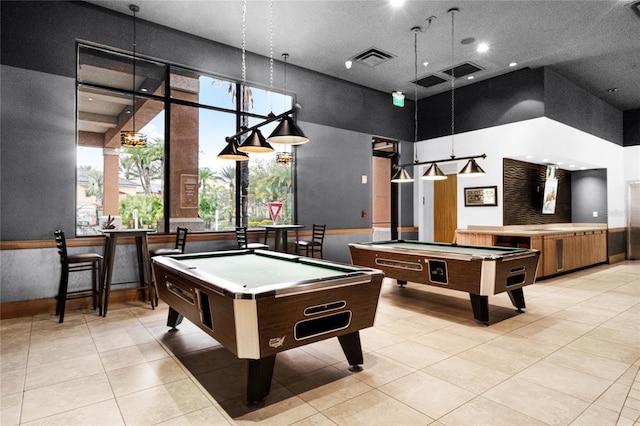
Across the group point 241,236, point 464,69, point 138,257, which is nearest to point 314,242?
point 241,236

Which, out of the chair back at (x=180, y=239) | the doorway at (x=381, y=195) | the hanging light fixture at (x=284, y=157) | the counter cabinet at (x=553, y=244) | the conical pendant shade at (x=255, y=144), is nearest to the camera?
the conical pendant shade at (x=255, y=144)

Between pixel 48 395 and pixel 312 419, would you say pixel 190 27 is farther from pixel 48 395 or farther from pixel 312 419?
pixel 312 419

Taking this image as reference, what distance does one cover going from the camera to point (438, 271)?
165 inches

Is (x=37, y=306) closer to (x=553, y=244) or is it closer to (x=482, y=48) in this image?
(x=482, y=48)

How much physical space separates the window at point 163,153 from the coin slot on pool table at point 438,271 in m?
3.35

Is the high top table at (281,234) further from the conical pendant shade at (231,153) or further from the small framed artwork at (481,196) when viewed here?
the small framed artwork at (481,196)

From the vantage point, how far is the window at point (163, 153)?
4977 millimetres

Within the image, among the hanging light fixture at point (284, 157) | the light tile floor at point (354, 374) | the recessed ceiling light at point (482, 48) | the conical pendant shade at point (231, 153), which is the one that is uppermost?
the recessed ceiling light at point (482, 48)

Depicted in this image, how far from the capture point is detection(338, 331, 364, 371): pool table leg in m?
2.79

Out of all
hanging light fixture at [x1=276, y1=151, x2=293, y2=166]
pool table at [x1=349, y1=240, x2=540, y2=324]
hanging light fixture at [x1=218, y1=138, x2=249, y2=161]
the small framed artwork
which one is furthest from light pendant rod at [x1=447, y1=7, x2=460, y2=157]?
hanging light fixture at [x1=218, y1=138, x2=249, y2=161]

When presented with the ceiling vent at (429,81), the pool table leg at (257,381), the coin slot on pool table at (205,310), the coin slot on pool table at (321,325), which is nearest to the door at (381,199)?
the ceiling vent at (429,81)

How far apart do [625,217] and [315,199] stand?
8.35 meters

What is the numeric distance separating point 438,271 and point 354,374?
1.89 meters

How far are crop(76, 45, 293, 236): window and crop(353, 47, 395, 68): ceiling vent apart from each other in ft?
5.77
